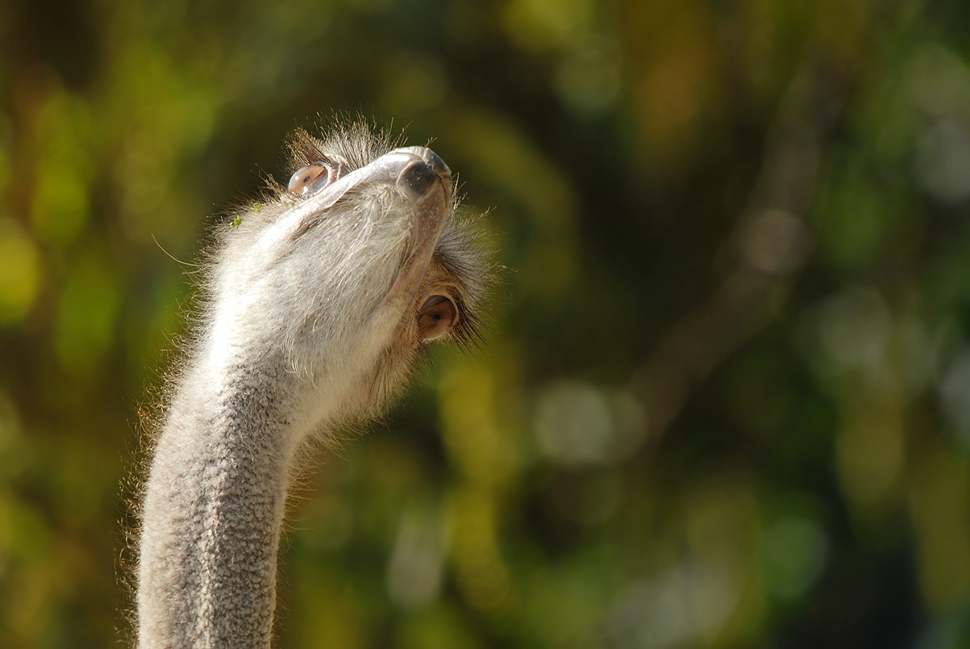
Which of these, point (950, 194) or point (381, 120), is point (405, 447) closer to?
point (381, 120)

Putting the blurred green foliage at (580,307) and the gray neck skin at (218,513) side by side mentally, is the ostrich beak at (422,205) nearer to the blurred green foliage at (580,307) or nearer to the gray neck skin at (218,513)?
the gray neck skin at (218,513)

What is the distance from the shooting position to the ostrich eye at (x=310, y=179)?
2.74 meters

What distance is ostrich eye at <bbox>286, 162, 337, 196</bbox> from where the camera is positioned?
2744 mm

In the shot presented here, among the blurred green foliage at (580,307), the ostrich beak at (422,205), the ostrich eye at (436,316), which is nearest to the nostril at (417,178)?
the ostrich beak at (422,205)

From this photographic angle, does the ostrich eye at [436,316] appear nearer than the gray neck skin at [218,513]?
No

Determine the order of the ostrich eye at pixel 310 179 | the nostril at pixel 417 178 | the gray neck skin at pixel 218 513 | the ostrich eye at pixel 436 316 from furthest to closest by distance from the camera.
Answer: the ostrich eye at pixel 436 316
the ostrich eye at pixel 310 179
the nostril at pixel 417 178
the gray neck skin at pixel 218 513

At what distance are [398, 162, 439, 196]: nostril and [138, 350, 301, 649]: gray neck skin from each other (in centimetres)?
50

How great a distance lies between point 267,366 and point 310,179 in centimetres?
49

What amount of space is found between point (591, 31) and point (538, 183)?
2.04 meters

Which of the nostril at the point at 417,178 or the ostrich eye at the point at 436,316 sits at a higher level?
the nostril at the point at 417,178

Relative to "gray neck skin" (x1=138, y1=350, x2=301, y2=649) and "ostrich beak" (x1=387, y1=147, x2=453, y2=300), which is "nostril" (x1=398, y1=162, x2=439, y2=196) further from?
"gray neck skin" (x1=138, y1=350, x2=301, y2=649)

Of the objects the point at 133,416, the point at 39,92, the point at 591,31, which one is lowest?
the point at 133,416

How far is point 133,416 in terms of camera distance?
7.84 metres

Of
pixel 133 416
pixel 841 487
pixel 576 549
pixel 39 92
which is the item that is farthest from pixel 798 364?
pixel 39 92
